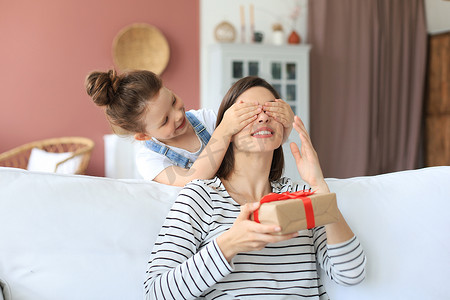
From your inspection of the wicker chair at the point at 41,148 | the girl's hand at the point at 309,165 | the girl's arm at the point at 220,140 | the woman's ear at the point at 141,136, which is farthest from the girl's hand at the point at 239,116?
the wicker chair at the point at 41,148

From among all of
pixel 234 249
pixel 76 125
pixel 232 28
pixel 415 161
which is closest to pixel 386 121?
pixel 415 161

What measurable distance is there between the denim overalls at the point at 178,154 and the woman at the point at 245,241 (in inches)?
12.3

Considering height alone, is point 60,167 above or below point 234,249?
below

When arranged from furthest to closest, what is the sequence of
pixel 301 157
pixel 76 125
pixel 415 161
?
1. pixel 415 161
2. pixel 76 125
3. pixel 301 157

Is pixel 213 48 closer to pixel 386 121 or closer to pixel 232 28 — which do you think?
pixel 232 28

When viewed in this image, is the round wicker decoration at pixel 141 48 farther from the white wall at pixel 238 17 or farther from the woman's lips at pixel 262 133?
the woman's lips at pixel 262 133

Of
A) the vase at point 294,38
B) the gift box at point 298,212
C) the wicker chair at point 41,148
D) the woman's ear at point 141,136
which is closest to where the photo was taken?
the gift box at point 298,212

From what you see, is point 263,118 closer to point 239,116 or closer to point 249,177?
point 239,116

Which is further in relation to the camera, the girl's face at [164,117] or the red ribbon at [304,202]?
the girl's face at [164,117]

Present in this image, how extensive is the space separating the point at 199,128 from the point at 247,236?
2.79 feet

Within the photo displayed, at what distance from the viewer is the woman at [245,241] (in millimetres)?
1059

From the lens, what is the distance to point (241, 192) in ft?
4.49

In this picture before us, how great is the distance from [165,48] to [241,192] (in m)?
3.48

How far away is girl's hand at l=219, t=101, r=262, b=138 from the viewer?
50.9 inches
